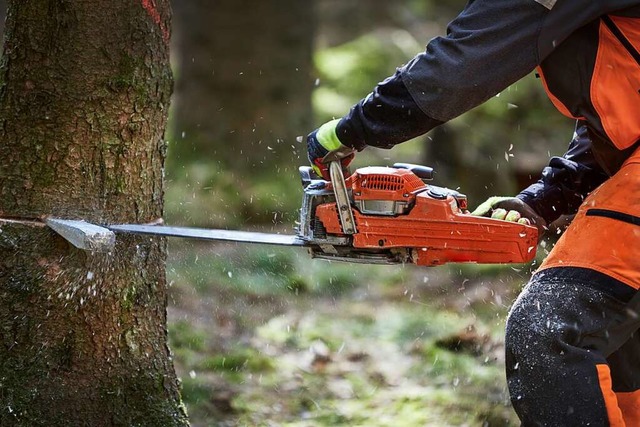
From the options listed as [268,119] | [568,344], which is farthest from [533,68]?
[268,119]

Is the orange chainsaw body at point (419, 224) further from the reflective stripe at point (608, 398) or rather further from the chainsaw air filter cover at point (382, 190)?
the reflective stripe at point (608, 398)

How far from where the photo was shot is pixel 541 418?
2.54 metres

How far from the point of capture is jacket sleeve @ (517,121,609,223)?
306cm

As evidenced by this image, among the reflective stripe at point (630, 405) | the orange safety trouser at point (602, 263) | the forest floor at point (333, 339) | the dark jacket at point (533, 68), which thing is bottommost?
the forest floor at point (333, 339)

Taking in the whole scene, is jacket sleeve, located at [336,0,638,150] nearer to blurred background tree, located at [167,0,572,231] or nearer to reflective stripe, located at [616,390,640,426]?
reflective stripe, located at [616,390,640,426]

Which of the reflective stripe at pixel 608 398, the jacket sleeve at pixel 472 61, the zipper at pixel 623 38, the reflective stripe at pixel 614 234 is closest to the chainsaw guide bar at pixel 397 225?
the jacket sleeve at pixel 472 61

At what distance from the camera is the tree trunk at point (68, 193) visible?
2.92 m

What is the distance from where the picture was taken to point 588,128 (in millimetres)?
2682

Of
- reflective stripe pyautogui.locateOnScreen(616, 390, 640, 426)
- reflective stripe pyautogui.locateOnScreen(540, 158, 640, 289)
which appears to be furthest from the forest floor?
reflective stripe pyautogui.locateOnScreen(540, 158, 640, 289)

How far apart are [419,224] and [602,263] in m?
0.65

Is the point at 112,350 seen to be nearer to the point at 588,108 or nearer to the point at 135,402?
the point at 135,402

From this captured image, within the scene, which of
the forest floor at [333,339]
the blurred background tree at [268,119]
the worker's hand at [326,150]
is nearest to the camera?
the worker's hand at [326,150]

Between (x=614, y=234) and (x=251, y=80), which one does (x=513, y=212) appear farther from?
(x=251, y=80)

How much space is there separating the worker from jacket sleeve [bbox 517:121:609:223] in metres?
0.39
